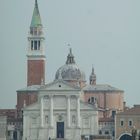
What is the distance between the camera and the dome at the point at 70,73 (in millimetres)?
117750

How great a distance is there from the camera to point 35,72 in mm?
120000

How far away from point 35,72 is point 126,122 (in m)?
15.7

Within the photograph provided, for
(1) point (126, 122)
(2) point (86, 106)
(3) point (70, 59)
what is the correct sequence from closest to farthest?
1. (1) point (126, 122)
2. (2) point (86, 106)
3. (3) point (70, 59)

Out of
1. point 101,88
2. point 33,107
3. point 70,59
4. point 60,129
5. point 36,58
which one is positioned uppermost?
point 36,58

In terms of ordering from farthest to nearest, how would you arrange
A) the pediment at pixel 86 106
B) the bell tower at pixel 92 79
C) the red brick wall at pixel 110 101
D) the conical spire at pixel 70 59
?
the bell tower at pixel 92 79 → the conical spire at pixel 70 59 → the red brick wall at pixel 110 101 → the pediment at pixel 86 106

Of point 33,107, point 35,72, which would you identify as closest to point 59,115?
point 33,107

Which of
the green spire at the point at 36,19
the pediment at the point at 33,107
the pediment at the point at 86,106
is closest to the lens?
the pediment at the point at 86,106

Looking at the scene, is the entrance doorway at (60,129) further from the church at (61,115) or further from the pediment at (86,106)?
the pediment at (86,106)

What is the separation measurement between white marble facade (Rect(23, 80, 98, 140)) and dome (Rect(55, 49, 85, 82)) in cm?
802

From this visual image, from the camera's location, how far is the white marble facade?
109 m

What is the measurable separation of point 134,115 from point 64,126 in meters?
6.89

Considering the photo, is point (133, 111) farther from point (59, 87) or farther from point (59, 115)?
point (59, 87)

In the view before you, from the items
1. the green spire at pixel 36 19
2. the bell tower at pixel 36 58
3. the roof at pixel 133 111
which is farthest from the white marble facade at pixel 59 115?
the green spire at pixel 36 19

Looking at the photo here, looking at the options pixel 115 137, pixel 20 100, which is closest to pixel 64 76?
pixel 20 100
